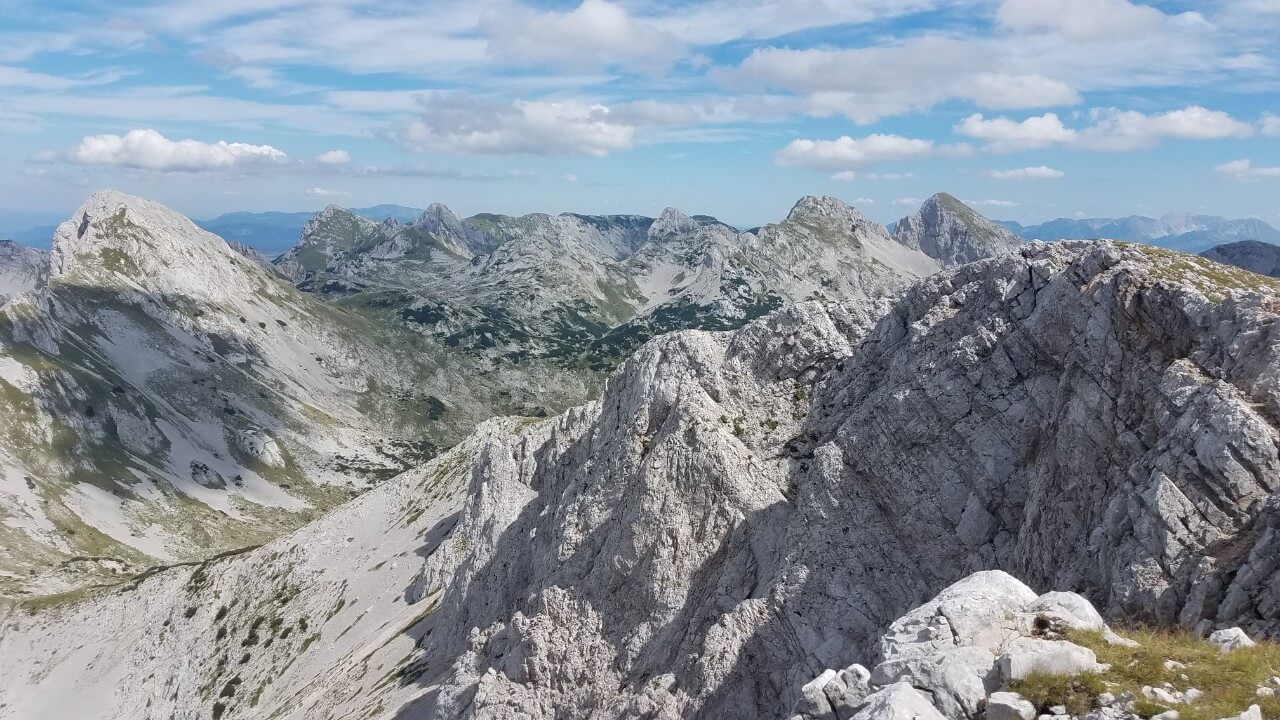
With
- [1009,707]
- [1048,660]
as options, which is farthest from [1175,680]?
[1009,707]

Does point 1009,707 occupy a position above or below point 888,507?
above

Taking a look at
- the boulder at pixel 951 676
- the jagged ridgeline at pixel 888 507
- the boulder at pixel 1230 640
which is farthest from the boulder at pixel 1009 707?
the boulder at pixel 1230 640

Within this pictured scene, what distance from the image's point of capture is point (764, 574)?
133 feet

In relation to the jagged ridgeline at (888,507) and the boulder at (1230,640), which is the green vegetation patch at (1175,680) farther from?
the jagged ridgeline at (888,507)

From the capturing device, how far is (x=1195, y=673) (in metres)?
17.3

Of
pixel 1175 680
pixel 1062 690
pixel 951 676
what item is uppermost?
pixel 1175 680

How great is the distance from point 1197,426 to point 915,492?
14082mm

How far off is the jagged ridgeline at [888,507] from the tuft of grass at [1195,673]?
1.15 m

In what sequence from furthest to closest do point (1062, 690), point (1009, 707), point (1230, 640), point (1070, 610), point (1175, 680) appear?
point (1070, 610) < point (1230, 640) < point (1062, 690) < point (1009, 707) < point (1175, 680)

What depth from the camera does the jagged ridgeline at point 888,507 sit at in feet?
81.3

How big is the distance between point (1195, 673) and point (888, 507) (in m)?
22.0

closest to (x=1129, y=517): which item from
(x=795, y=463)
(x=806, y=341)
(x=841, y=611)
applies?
(x=841, y=611)

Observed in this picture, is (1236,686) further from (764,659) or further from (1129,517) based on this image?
(764,659)

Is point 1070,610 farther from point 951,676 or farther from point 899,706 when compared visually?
point 899,706
